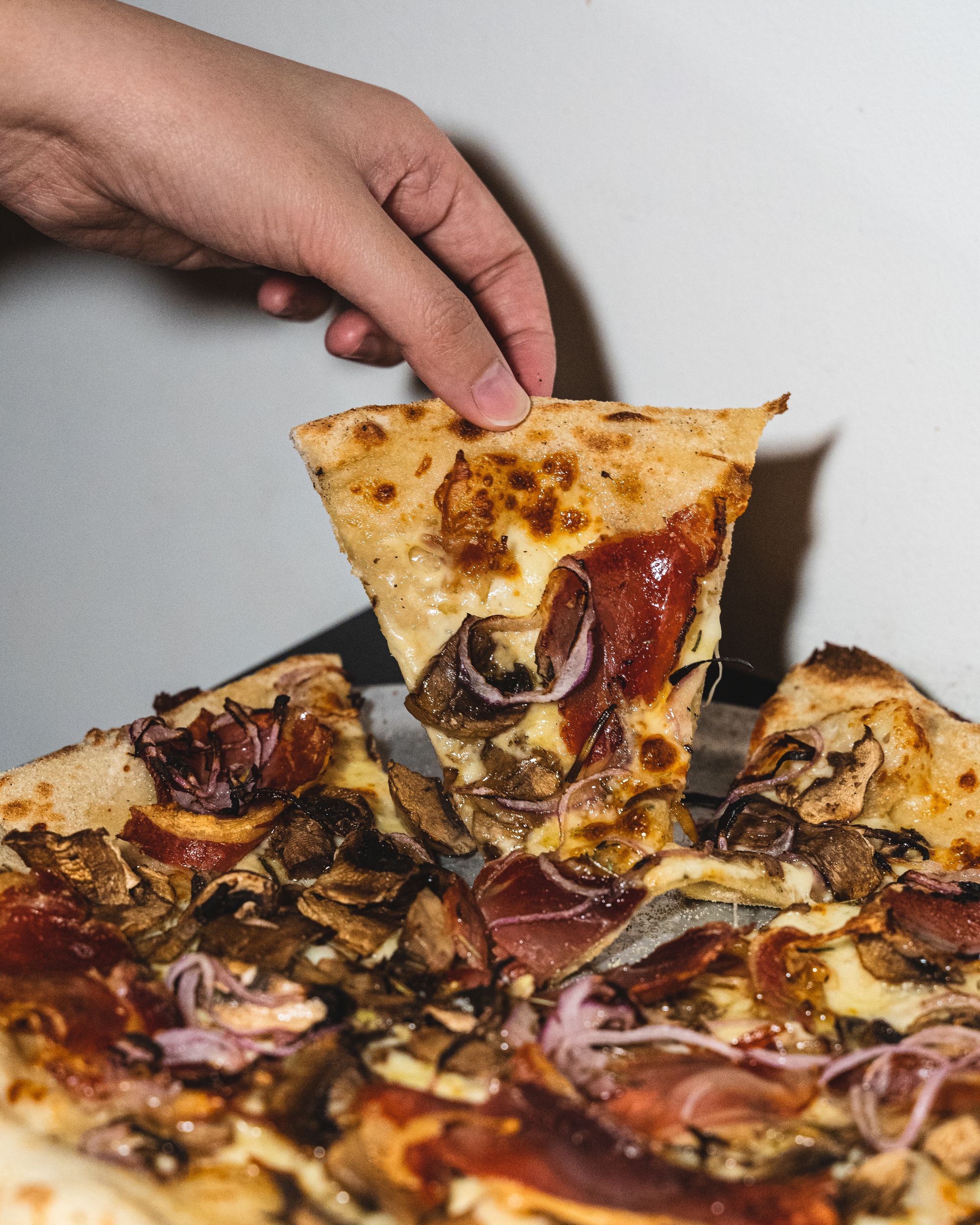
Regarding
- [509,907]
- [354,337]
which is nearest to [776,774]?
[509,907]

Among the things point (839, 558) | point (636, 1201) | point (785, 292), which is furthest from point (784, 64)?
point (636, 1201)

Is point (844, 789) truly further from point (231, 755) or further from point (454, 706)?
point (231, 755)

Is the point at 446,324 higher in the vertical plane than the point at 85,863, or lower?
higher

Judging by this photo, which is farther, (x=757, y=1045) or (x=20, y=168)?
(x=20, y=168)

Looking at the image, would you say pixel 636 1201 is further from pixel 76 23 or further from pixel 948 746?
pixel 76 23

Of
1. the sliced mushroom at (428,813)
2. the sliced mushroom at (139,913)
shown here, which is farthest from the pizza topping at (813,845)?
the sliced mushroom at (139,913)

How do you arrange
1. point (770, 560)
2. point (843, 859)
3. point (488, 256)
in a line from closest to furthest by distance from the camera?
1. point (843, 859)
2. point (488, 256)
3. point (770, 560)
